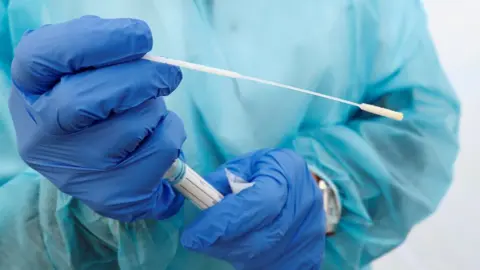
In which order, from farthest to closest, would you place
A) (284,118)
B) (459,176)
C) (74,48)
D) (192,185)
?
(459,176) < (284,118) < (192,185) < (74,48)

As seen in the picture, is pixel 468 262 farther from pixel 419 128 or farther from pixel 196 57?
pixel 196 57

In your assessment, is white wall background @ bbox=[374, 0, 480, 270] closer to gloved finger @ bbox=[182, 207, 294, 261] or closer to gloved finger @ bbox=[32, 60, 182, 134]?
gloved finger @ bbox=[182, 207, 294, 261]

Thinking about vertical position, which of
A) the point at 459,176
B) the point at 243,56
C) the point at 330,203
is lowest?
the point at 459,176

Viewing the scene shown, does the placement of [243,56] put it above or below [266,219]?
above

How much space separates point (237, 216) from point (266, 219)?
0.03 m

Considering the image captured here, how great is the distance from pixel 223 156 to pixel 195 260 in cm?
13

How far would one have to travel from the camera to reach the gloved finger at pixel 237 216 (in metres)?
0.64

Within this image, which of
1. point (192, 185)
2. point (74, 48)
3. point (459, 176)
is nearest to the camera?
point (74, 48)

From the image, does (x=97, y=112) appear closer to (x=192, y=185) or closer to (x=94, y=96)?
(x=94, y=96)

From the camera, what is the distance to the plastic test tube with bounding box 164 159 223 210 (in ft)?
2.01

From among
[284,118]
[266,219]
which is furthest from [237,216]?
[284,118]

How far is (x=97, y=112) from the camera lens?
0.53 meters

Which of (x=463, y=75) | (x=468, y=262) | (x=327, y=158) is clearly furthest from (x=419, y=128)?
(x=468, y=262)

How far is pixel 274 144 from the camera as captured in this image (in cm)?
76
